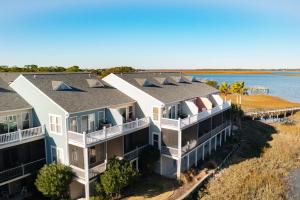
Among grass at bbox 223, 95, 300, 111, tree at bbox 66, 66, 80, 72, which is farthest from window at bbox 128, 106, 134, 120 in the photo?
tree at bbox 66, 66, 80, 72

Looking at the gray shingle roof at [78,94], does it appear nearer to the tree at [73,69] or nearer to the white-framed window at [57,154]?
the white-framed window at [57,154]

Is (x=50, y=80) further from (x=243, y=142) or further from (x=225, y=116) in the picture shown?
(x=243, y=142)

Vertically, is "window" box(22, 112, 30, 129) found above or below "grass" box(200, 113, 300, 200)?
above

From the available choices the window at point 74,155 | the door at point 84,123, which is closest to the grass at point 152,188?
the window at point 74,155

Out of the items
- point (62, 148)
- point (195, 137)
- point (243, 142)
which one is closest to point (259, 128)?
point (243, 142)

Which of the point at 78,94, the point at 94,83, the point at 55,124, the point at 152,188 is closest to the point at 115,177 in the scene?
the point at 152,188

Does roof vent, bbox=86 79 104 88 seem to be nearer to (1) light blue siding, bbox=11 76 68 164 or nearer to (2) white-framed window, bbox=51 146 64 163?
(1) light blue siding, bbox=11 76 68 164
